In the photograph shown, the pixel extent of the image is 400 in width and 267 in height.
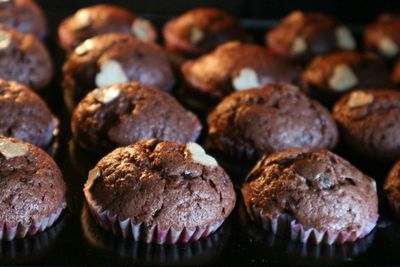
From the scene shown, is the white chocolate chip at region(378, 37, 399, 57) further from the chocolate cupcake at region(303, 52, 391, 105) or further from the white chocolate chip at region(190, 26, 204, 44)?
the white chocolate chip at region(190, 26, 204, 44)

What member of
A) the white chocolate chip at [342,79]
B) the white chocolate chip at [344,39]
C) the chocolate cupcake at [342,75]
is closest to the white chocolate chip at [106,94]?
the chocolate cupcake at [342,75]

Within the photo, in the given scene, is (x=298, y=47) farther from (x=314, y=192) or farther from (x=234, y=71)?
(x=314, y=192)

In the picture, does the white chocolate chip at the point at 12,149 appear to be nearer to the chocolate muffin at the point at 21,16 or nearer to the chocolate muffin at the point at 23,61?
the chocolate muffin at the point at 23,61

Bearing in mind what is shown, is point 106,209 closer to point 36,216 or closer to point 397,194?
point 36,216

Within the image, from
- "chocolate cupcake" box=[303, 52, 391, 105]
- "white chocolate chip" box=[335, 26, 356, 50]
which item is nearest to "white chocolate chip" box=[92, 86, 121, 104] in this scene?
"chocolate cupcake" box=[303, 52, 391, 105]

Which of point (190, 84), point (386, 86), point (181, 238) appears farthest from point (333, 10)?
point (181, 238)
